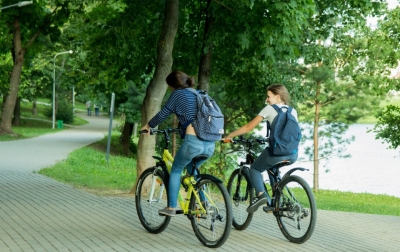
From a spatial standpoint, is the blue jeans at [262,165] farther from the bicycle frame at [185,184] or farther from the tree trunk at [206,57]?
the tree trunk at [206,57]

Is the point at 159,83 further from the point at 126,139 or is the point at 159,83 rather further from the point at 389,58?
the point at 389,58

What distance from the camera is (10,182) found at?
14.8 m

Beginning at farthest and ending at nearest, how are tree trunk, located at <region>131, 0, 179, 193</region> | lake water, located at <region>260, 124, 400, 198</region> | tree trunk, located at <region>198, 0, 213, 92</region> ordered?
1. lake water, located at <region>260, 124, 400, 198</region>
2. tree trunk, located at <region>198, 0, 213, 92</region>
3. tree trunk, located at <region>131, 0, 179, 193</region>

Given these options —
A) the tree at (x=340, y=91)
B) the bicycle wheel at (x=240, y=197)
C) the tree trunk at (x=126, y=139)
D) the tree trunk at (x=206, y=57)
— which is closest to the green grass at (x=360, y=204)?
the tree at (x=340, y=91)

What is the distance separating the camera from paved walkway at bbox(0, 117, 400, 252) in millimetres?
7836

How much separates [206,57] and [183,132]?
7134 millimetres

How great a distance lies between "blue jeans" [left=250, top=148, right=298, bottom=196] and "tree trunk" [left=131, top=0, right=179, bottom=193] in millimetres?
4414

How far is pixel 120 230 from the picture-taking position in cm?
877

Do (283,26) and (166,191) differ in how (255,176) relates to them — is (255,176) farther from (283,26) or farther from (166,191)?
(283,26)

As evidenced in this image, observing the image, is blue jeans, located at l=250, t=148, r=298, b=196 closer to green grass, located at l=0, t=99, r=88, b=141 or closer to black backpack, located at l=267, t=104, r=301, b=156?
black backpack, located at l=267, t=104, r=301, b=156

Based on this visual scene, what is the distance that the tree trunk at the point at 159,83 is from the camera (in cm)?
1274

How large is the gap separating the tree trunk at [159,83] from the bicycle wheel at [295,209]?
4.69 metres

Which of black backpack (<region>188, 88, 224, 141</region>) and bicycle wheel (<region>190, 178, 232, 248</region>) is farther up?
black backpack (<region>188, 88, 224, 141</region>)

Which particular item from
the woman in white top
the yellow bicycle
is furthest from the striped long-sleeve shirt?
the woman in white top
